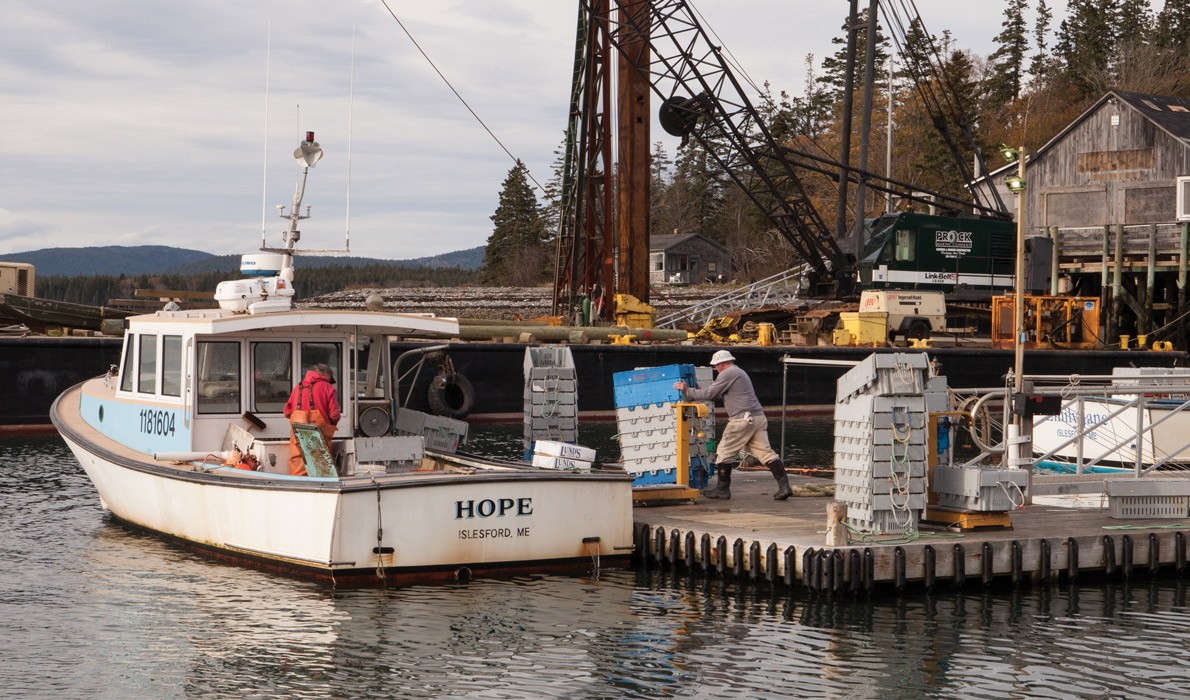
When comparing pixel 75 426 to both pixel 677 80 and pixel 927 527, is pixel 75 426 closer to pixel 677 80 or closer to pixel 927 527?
pixel 927 527

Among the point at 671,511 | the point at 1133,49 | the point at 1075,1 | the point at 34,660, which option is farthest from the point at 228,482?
the point at 1075,1

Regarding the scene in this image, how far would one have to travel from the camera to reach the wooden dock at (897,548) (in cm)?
1192

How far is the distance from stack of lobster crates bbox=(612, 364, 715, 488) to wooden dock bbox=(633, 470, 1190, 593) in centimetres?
68

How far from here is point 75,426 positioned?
16.6 m

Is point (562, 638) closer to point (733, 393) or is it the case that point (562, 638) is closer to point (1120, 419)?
point (733, 393)

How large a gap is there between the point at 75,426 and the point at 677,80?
80.1 ft

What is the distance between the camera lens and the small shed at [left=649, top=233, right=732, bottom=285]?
88.1 meters

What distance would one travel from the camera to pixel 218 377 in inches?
544

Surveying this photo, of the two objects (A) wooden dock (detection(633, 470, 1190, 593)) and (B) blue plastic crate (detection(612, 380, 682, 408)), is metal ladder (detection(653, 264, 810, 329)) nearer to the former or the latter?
(B) blue plastic crate (detection(612, 380, 682, 408))

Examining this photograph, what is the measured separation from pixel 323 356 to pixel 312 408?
1.31 meters

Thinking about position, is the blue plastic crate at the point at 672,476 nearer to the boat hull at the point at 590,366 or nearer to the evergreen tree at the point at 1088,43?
the boat hull at the point at 590,366

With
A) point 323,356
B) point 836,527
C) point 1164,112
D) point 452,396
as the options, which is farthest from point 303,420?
point 1164,112

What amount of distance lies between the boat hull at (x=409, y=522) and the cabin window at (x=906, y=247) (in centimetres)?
2555

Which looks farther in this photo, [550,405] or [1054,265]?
[1054,265]
